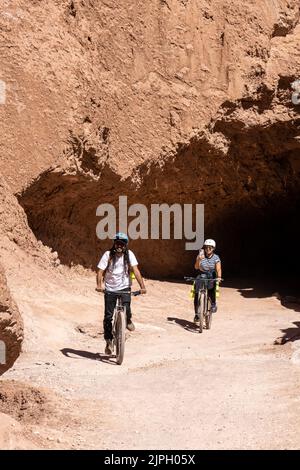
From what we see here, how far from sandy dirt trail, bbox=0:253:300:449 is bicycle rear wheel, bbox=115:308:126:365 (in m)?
0.14

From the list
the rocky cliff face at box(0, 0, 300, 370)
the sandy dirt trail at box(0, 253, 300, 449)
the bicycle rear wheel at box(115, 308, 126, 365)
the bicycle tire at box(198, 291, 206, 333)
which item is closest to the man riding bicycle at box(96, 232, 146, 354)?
the bicycle rear wheel at box(115, 308, 126, 365)

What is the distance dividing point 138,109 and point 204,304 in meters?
4.00

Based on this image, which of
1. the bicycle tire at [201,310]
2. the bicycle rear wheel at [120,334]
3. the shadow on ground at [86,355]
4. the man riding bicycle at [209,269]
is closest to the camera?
the bicycle rear wheel at [120,334]

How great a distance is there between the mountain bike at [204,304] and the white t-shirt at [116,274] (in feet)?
8.23

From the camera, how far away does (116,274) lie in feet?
27.1

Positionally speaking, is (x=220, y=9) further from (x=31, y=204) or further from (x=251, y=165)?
(x=31, y=204)

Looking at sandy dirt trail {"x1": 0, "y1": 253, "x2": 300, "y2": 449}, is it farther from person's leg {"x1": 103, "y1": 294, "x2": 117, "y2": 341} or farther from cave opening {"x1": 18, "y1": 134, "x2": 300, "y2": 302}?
cave opening {"x1": 18, "y1": 134, "x2": 300, "y2": 302}

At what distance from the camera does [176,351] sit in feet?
29.6

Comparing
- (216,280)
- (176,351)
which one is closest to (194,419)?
(176,351)

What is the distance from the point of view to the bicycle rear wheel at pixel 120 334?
26.2ft

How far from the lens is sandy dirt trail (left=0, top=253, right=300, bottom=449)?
5324 millimetres

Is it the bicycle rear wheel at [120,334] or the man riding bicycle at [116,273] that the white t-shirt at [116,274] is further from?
the bicycle rear wheel at [120,334]

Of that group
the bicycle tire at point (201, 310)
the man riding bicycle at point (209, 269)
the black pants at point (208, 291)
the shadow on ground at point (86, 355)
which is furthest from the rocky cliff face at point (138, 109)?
the shadow on ground at point (86, 355)

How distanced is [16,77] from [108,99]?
5.63ft
